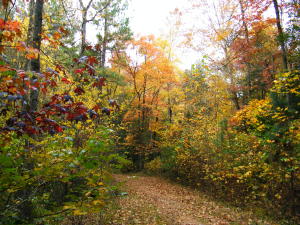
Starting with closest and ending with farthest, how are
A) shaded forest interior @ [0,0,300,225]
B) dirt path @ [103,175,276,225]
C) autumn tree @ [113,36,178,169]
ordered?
1. shaded forest interior @ [0,0,300,225]
2. dirt path @ [103,175,276,225]
3. autumn tree @ [113,36,178,169]

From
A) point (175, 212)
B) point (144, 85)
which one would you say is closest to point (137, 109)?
point (144, 85)

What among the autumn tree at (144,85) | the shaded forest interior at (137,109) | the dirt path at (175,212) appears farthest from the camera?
the autumn tree at (144,85)

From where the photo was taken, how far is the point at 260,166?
6.23 m

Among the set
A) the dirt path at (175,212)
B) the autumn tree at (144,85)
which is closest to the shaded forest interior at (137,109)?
the autumn tree at (144,85)

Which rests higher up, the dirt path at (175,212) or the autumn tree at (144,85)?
the autumn tree at (144,85)

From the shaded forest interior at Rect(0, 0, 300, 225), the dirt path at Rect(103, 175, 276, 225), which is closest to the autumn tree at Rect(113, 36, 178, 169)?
the shaded forest interior at Rect(0, 0, 300, 225)

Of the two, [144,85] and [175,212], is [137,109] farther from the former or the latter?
[175,212]

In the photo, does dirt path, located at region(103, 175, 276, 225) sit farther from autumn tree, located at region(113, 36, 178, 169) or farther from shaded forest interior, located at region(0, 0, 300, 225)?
autumn tree, located at region(113, 36, 178, 169)

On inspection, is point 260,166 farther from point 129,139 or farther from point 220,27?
point 129,139

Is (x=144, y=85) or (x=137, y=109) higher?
(x=144, y=85)

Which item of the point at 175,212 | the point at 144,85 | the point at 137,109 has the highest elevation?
the point at 144,85

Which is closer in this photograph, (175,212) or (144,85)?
(175,212)

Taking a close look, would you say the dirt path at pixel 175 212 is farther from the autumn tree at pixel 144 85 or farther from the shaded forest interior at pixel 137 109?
the autumn tree at pixel 144 85

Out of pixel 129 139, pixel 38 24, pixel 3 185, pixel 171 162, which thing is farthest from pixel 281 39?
pixel 129 139
